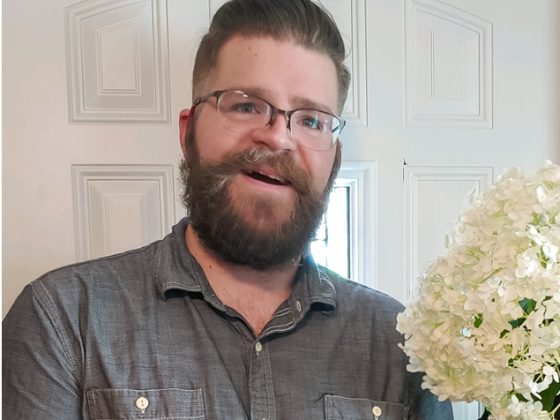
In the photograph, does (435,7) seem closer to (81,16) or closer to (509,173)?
(509,173)

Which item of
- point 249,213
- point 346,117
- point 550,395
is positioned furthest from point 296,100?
point 550,395

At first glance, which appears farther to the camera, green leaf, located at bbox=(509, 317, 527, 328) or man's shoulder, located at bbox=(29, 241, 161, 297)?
man's shoulder, located at bbox=(29, 241, 161, 297)

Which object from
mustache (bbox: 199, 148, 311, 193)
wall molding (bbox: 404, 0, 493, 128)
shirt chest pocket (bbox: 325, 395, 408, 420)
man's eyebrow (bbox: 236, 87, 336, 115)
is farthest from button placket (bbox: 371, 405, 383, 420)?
wall molding (bbox: 404, 0, 493, 128)

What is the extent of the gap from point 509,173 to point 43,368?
682 mm

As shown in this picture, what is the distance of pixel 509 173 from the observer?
0.70m

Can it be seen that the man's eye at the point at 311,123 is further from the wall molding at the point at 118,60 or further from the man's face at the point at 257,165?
the wall molding at the point at 118,60

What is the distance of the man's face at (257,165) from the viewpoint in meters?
0.88

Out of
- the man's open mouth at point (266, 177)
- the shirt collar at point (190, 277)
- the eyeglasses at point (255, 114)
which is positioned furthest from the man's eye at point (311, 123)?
the shirt collar at point (190, 277)

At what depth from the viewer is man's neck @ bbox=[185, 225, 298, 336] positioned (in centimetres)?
93

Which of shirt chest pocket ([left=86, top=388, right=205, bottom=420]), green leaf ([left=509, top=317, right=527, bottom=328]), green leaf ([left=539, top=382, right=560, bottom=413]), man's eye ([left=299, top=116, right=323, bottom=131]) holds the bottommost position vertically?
shirt chest pocket ([left=86, top=388, right=205, bottom=420])

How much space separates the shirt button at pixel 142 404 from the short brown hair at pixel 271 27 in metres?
Result: 0.50

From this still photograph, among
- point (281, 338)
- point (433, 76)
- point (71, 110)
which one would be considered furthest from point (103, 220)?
point (433, 76)

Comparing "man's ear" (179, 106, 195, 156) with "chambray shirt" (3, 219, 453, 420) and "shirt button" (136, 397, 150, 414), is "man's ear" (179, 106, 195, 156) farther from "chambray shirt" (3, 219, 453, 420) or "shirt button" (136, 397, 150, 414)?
"shirt button" (136, 397, 150, 414)

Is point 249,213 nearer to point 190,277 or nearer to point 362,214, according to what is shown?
point 190,277
